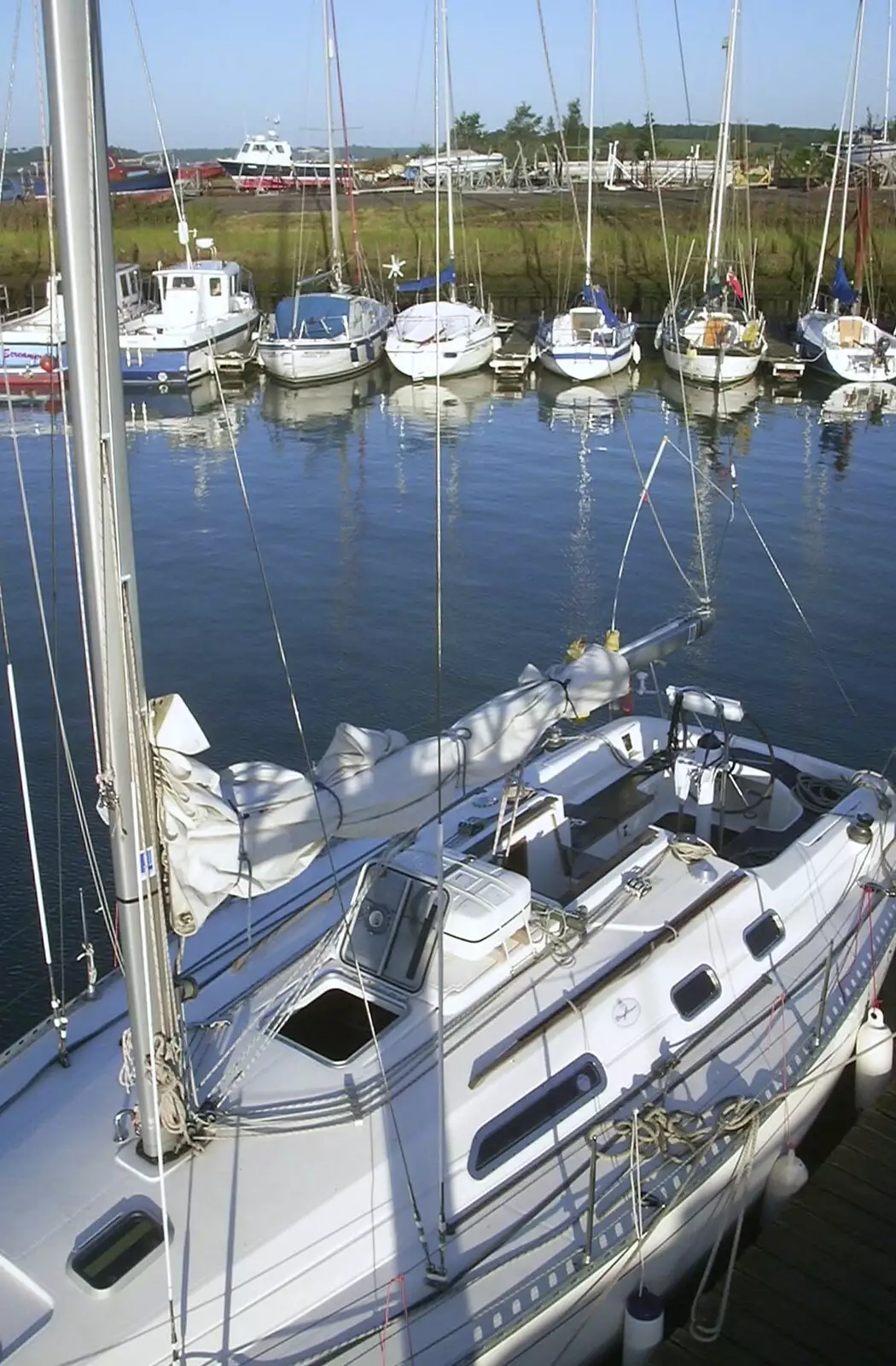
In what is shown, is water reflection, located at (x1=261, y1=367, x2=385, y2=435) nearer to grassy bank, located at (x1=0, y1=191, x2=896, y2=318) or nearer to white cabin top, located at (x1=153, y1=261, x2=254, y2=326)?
white cabin top, located at (x1=153, y1=261, x2=254, y2=326)

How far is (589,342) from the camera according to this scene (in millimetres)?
41031

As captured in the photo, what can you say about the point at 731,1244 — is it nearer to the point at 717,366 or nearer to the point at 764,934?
the point at 764,934

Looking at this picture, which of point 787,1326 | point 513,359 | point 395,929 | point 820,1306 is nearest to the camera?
point 787,1326

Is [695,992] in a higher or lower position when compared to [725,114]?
lower

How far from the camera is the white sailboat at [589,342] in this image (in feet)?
133

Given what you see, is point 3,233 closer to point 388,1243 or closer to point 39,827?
point 39,827

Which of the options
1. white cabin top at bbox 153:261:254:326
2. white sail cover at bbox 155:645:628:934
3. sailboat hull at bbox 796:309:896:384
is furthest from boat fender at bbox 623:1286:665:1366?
white cabin top at bbox 153:261:254:326

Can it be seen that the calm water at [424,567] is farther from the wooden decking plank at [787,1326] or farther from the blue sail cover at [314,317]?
the wooden decking plank at [787,1326]

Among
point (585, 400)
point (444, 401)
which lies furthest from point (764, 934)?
point (585, 400)

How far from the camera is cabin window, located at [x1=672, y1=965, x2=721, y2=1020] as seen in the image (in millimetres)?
9047

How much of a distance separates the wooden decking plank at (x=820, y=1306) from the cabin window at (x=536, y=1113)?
5.61ft

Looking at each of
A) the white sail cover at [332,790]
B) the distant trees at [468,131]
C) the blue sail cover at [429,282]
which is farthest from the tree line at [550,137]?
the white sail cover at [332,790]

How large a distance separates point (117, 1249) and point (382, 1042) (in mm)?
2039

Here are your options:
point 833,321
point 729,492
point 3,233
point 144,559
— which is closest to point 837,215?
point 833,321
